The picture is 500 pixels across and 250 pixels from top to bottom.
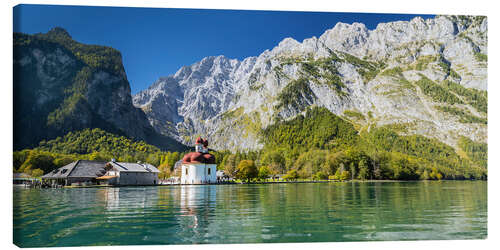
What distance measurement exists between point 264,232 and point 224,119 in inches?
4817

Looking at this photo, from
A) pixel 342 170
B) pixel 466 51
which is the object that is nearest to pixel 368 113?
pixel 466 51

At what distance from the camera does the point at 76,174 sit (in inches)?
1187

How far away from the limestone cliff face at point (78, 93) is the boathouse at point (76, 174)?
11.7ft

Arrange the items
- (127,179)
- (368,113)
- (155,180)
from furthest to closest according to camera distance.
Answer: (368,113)
(155,180)
(127,179)

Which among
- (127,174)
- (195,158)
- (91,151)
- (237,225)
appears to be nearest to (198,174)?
(195,158)

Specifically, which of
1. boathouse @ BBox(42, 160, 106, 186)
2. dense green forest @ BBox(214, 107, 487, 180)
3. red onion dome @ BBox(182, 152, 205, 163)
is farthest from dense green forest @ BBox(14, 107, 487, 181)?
red onion dome @ BBox(182, 152, 205, 163)

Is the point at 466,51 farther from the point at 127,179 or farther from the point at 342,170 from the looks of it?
the point at 127,179

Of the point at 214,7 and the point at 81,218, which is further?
the point at 214,7

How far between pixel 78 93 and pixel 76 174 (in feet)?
106

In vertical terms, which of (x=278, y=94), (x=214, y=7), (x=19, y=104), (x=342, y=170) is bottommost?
(x=342, y=170)

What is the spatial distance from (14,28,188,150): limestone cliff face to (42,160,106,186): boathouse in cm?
358

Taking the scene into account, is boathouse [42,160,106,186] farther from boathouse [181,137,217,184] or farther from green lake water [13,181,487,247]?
green lake water [13,181,487,247]

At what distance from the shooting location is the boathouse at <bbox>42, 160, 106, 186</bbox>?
97.5 feet

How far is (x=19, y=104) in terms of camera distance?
10227mm
